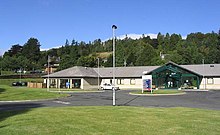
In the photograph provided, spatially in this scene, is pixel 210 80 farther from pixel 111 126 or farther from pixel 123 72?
pixel 111 126

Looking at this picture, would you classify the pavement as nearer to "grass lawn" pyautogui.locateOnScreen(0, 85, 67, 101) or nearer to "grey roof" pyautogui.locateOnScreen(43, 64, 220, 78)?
"grass lawn" pyautogui.locateOnScreen(0, 85, 67, 101)

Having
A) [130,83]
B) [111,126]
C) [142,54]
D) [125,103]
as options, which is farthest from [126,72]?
[111,126]

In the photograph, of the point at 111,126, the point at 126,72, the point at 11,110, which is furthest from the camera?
the point at 126,72

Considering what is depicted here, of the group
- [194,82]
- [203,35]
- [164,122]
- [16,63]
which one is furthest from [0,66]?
[164,122]

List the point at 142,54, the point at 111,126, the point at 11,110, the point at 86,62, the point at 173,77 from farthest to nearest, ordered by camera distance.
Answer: the point at 142,54 < the point at 86,62 < the point at 173,77 < the point at 11,110 < the point at 111,126

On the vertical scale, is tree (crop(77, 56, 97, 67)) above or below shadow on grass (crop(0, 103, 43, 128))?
above

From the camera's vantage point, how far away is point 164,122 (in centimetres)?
1076

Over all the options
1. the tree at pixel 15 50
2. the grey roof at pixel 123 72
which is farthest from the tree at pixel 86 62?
the tree at pixel 15 50

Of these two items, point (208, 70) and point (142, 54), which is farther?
point (142, 54)

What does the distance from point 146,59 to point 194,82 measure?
35.8 meters

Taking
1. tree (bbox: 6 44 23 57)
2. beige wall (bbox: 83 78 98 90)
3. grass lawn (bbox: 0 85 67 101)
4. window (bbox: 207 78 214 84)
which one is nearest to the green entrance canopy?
window (bbox: 207 78 214 84)

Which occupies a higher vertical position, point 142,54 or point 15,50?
point 15,50

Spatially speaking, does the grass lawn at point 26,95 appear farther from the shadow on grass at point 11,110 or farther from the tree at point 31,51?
the tree at point 31,51

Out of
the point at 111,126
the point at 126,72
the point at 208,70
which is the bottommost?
the point at 111,126
